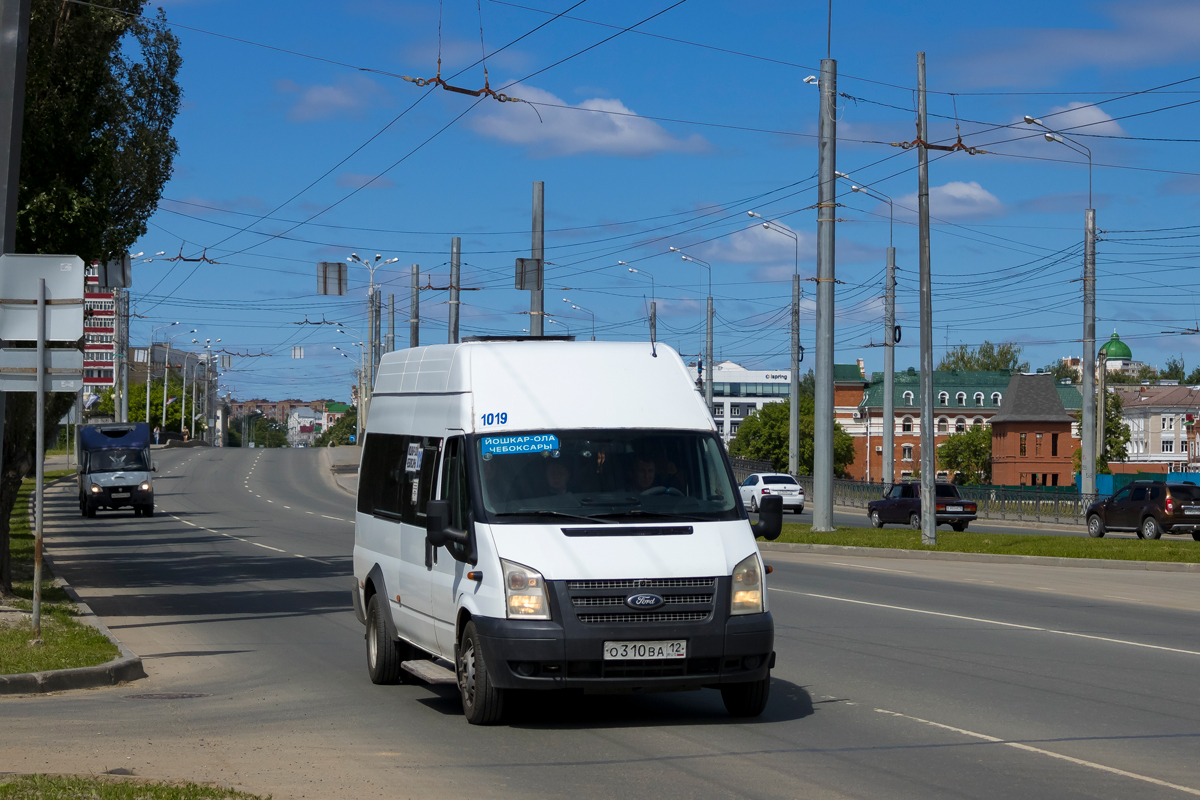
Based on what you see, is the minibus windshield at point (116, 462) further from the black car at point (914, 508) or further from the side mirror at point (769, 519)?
the side mirror at point (769, 519)

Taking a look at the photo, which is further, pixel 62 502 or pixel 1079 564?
pixel 62 502

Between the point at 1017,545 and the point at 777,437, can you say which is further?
the point at 777,437

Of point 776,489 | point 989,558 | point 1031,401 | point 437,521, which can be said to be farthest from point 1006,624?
point 1031,401

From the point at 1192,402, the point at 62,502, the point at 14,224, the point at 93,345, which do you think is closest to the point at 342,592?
the point at 14,224

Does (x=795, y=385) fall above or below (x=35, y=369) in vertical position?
above

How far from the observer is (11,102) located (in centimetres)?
1416

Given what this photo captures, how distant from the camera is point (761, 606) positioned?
857 centimetres

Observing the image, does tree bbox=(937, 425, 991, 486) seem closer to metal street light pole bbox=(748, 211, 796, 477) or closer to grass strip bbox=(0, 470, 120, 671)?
metal street light pole bbox=(748, 211, 796, 477)

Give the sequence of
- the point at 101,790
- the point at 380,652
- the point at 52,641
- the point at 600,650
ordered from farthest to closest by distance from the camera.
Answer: the point at 52,641 < the point at 380,652 < the point at 600,650 < the point at 101,790

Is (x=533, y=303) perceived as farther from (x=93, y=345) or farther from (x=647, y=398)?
(x=93, y=345)

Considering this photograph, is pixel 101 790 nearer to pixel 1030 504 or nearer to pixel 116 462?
pixel 116 462

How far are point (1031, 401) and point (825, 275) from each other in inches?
3678

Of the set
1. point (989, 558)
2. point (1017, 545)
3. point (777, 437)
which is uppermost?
point (777, 437)

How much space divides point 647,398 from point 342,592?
1124 cm
